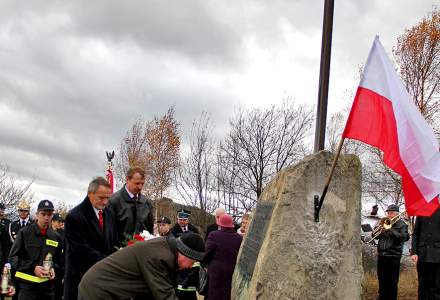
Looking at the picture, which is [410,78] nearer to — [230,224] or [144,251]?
[230,224]

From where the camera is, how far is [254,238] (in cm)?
539

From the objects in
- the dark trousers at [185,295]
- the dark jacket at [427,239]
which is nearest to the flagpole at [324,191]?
the dark jacket at [427,239]

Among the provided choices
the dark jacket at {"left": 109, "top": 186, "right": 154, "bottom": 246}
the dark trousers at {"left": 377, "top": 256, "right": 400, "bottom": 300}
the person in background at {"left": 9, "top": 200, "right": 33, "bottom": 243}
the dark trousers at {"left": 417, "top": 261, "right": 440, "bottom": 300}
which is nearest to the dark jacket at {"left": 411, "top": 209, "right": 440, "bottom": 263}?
the dark trousers at {"left": 417, "top": 261, "right": 440, "bottom": 300}

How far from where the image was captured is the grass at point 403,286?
983 cm

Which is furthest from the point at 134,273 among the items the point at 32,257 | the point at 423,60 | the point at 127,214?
the point at 423,60

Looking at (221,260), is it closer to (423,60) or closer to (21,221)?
(21,221)

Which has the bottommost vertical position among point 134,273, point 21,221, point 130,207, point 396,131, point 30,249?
point 30,249

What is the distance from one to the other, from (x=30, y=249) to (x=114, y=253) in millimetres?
3196

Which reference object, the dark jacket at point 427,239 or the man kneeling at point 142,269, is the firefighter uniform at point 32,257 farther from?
the dark jacket at point 427,239

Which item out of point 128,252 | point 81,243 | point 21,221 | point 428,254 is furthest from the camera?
point 21,221

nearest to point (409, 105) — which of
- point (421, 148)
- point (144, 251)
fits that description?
point (421, 148)

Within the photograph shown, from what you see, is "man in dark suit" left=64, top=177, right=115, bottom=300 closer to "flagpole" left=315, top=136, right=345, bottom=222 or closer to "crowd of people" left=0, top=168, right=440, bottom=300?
"crowd of people" left=0, top=168, right=440, bottom=300

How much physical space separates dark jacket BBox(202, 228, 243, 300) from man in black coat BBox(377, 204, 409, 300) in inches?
106

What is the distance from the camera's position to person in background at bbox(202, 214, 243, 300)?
7.06 meters
